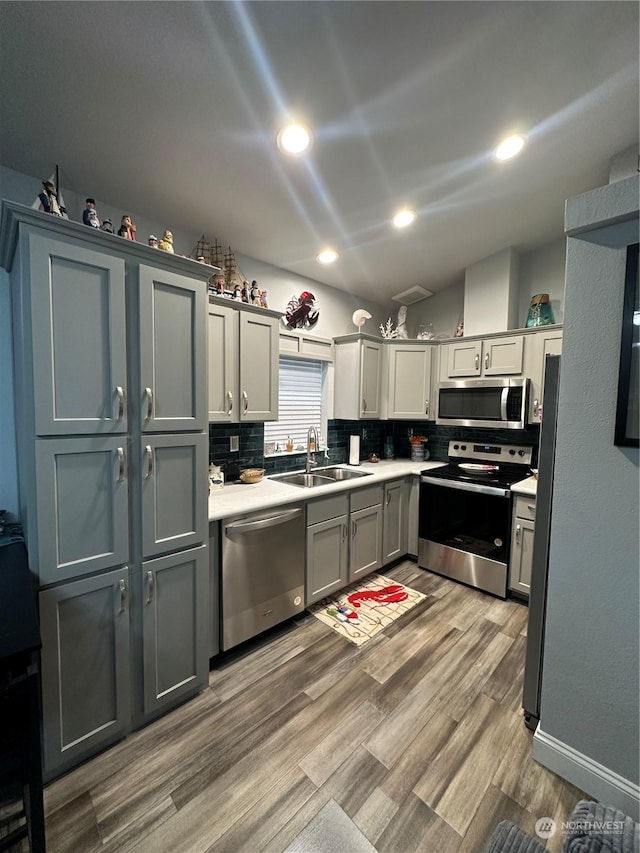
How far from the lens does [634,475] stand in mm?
1186

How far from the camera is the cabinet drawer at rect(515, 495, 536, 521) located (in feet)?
8.00

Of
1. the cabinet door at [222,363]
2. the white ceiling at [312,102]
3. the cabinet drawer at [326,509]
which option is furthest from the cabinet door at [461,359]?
the cabinet door at [222,363]

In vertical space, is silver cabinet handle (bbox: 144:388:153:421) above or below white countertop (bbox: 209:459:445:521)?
above

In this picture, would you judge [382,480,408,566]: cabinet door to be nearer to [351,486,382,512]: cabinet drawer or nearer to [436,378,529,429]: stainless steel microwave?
[351,486,382,512]: cabinet drawer

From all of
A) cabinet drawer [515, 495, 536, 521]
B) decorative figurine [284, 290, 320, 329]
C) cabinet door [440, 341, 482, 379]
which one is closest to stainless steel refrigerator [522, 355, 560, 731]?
cabinet drawer [515, 495, 536, 521]

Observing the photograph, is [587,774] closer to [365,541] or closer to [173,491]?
[365,541]

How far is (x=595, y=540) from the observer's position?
50.1 inches

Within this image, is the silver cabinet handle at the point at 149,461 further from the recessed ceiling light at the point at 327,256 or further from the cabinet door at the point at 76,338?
the recessed ceiling light at the point at 327,256

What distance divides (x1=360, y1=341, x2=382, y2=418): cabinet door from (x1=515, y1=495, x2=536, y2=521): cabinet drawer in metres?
1.48

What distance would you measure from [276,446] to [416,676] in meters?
1.91

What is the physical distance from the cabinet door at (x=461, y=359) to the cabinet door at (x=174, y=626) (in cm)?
274

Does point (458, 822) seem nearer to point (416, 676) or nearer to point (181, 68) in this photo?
point (416, 676)

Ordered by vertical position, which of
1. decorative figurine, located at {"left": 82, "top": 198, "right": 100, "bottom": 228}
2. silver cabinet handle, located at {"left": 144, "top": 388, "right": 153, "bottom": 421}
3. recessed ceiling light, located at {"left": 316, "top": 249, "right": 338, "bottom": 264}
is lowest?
silver cabinet handle, located at {"left": 144, "top": 388, "right": 153, "bottom": 421}

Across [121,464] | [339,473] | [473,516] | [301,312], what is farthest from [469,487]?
[121,464]
